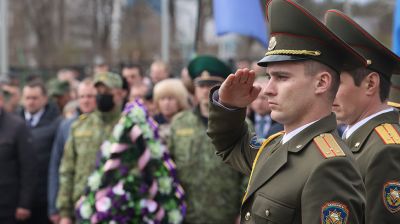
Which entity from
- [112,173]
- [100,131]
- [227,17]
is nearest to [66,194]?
[100,131]

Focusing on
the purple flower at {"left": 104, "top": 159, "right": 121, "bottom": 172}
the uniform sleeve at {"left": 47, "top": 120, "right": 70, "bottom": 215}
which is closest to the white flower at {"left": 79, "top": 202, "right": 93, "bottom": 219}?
the purple flower at {"left": 104, "top": 159, "right": 121, "bottom": 172}

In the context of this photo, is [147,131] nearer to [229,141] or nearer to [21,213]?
[21,213]

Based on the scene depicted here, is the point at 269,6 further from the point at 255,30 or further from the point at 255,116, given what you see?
the point at 255,30

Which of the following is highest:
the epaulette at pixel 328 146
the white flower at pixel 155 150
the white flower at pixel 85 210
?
the epaulette at pixel 328 146

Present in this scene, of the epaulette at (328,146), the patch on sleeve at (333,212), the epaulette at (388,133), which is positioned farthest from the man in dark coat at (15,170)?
the patch on sleeve at (333,212)

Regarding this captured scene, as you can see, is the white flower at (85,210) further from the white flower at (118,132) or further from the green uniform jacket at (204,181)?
the green uniform jacket at (204,181)

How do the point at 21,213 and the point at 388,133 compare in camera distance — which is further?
the point at 21,213

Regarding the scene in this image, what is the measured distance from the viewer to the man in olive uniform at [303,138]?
108 inches

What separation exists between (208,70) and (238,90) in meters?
2.90

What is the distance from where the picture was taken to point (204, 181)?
611cm

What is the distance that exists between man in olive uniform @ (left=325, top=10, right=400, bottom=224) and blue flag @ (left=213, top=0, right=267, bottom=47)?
4029 mm

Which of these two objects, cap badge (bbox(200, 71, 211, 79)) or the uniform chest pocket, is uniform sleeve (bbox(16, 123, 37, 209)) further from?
the uniform chest pocket

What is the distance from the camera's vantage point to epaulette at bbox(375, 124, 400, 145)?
3.69m

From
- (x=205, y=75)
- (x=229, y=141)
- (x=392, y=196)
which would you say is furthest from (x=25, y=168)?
(x=392, y=196)
